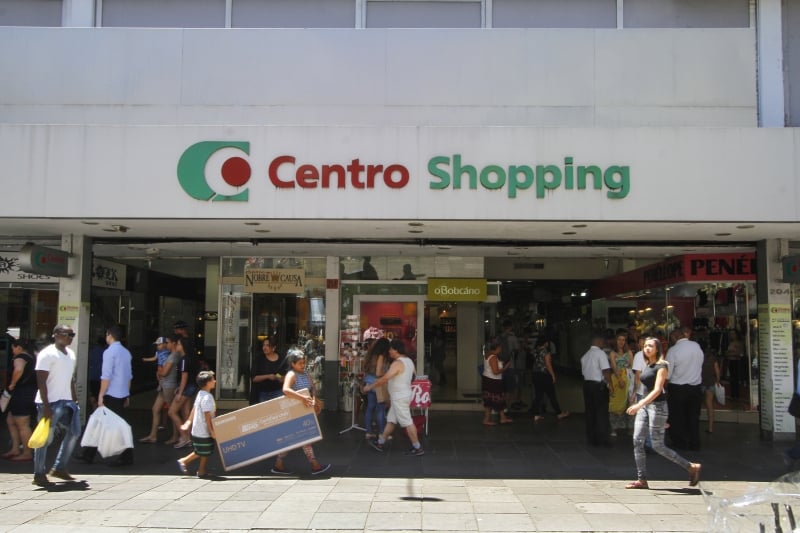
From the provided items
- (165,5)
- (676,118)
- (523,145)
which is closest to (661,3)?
(676,118)

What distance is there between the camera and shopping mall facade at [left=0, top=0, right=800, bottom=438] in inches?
325

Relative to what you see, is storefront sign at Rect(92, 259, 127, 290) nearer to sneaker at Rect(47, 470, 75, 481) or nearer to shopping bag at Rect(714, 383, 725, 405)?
sneaker at Rect(47, 470, 75, 481)

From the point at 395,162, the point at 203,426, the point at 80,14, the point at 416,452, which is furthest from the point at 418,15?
the point at 203,426

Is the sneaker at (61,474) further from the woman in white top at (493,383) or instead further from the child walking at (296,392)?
the woman in white top at (493,383)

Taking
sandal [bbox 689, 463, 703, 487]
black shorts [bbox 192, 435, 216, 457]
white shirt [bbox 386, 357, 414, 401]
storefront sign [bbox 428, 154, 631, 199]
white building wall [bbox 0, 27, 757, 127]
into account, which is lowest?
sandal [bbox 689, 463, 703, 487]

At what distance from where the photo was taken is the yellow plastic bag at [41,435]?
6.45m

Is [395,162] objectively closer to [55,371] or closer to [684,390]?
[55,371]

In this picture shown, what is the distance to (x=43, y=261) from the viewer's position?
8.84 m

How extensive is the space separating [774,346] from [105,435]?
31.3ft

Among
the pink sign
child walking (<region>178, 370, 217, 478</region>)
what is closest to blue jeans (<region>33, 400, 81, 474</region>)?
child walking (<region>178, 370, 217, 478</region>)

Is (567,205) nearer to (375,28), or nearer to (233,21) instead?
(375,28)

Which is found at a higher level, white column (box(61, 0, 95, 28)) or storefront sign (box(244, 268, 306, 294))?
white column (box(61, 0, 95, 28))

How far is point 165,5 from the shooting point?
1052 centimetres

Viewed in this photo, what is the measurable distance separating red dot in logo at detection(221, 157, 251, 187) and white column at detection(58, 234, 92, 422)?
Result: 312cm
